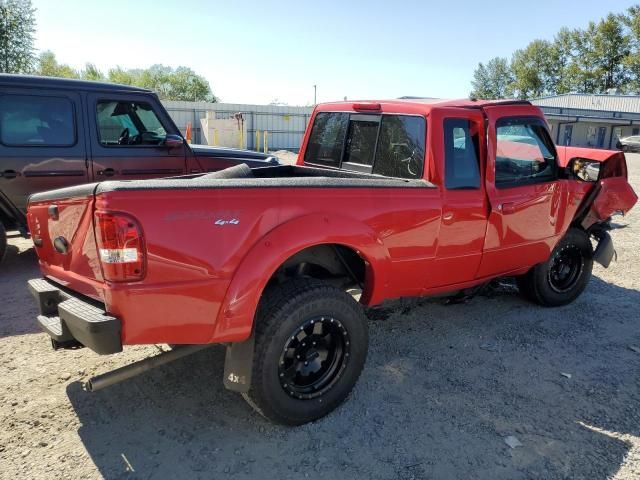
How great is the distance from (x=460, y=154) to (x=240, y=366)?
2.26 metres

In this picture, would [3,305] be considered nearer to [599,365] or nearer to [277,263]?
[277,263]

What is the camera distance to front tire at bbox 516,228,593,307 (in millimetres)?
4746

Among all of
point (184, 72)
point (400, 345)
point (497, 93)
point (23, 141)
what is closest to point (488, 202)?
point (400, 345)

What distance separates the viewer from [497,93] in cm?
8362

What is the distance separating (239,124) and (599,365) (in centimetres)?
2001

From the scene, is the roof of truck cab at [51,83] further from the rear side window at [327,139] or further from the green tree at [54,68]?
the green tree at [54,68]

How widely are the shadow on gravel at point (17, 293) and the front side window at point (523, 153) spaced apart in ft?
13.7

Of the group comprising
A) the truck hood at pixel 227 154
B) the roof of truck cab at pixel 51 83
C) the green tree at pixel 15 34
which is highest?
the green tree at pixel 15 34

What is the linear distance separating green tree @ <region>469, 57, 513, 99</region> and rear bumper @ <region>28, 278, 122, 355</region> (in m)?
88.3

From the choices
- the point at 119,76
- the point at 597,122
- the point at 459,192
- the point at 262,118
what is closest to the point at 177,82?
the point at 119,76

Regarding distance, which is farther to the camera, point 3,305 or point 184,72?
point 184,72

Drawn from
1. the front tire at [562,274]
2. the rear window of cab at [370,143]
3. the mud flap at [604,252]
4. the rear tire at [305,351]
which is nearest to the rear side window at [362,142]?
the rear window of cab at [370,143]

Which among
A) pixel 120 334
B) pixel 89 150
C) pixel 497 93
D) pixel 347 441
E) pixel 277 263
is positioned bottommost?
pixel 347 441

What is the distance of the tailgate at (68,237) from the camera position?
96.0 inches
